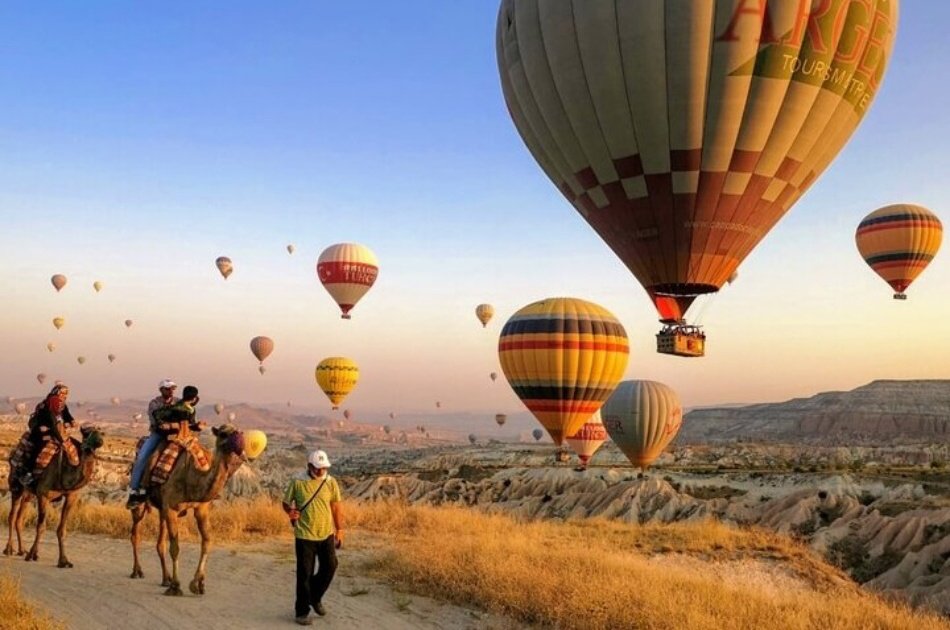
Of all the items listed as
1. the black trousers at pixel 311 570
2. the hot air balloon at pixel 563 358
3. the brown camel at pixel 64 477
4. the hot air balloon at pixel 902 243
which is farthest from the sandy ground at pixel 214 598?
the hot air balloon at pixel 902 243

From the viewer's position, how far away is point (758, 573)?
64.5 ft

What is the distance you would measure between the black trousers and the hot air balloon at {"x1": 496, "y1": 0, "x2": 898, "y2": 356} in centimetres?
1655

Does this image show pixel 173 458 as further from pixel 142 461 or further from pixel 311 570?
pixel 311 570

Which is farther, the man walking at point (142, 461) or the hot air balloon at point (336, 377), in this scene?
the hot air balloon at point (336, 377)

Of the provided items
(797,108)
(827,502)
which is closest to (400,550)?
(797,108)

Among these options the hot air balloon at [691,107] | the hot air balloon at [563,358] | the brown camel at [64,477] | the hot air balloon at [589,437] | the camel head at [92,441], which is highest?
the hot air balloon at [691,107]

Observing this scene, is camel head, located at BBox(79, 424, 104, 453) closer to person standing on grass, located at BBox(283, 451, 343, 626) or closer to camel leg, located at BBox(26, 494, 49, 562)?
camel leg, located at BBox(26, 494, 49, 562)

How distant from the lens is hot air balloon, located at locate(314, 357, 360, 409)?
75.2m

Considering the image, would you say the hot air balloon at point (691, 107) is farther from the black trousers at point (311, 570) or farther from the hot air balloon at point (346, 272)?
the hot air balloon at point (346, 272)

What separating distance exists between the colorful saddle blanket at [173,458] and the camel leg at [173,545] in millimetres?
527

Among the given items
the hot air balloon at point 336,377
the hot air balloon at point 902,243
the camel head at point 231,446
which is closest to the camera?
the camel head at point 231,446

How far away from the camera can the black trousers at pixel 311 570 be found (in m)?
9.98

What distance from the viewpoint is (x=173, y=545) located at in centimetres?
1104

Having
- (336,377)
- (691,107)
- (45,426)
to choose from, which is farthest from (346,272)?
(45,426)
